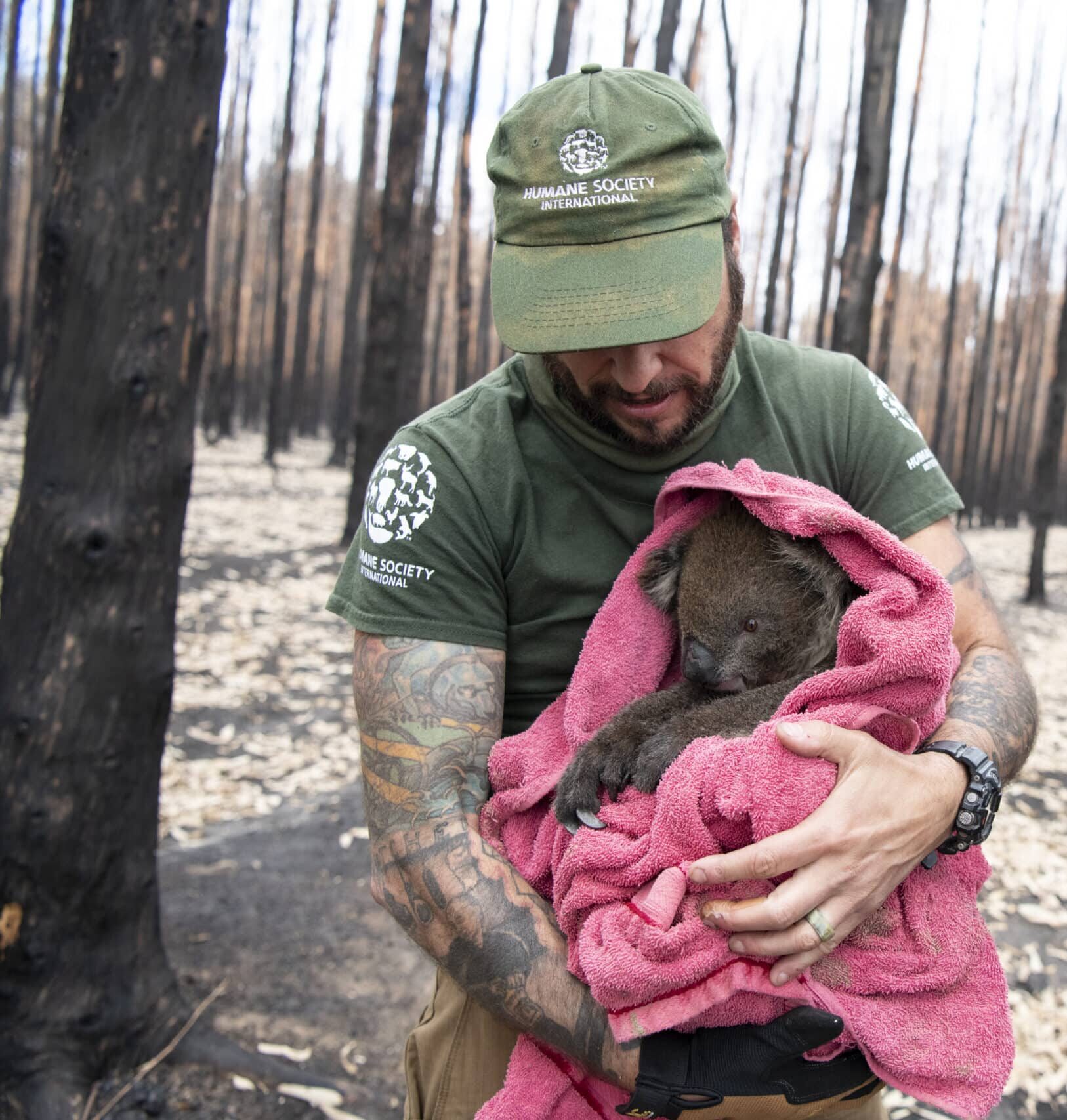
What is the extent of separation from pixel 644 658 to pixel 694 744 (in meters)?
0.33

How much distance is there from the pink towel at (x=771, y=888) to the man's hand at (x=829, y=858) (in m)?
0.03

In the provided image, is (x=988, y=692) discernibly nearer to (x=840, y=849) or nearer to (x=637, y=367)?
(x=840, y=849)

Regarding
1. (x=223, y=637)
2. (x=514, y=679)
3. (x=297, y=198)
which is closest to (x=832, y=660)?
(x=514, y=679)

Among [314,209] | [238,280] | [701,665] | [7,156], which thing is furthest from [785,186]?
[701,665]

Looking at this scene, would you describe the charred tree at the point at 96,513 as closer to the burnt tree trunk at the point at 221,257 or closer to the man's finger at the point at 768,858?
the man's finger at the point at 768,858

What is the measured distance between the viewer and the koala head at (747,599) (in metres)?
1.75

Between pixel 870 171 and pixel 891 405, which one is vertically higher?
pixel 870 171

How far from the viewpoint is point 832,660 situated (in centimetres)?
181

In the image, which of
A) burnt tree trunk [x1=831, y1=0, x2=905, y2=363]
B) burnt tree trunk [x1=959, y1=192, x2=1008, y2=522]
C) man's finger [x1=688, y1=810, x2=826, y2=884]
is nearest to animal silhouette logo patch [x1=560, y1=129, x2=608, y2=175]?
man's finger [x1=688, y1=810, x2=826, y2=884]

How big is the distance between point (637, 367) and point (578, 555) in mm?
358

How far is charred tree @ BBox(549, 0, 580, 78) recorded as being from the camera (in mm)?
11250

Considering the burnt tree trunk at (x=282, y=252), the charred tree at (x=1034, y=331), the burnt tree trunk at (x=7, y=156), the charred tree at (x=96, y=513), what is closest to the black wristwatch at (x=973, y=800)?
the charred tree at (x=96, y=513)

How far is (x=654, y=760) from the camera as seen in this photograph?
1595 mm

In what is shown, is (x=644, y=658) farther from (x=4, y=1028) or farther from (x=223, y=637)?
(x=223, y=637)
